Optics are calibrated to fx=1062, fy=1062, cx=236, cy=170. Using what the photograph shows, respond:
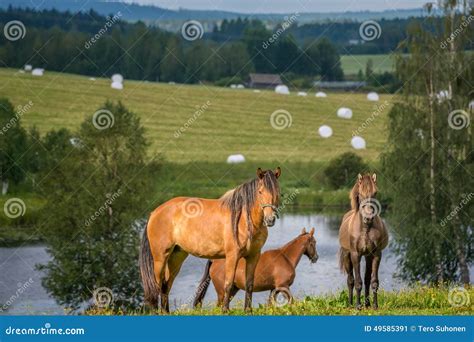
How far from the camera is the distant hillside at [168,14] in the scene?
126 m

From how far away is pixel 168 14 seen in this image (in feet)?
511

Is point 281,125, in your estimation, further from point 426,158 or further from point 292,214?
point 426,158

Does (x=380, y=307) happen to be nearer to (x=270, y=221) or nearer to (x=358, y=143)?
(x=270, y=221)

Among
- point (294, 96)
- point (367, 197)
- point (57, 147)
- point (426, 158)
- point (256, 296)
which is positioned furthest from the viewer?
point (294, 96)

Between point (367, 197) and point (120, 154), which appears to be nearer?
point (367, 197)

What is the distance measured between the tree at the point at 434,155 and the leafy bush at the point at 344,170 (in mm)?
26414

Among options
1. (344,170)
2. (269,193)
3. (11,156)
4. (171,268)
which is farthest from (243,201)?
(344,170)

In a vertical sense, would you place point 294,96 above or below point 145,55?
below

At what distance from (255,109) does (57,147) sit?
4833cm

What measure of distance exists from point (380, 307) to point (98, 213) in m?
27.4

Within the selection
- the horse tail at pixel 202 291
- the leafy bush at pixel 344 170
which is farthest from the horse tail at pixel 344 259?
the leafy bush at pixel 344 170

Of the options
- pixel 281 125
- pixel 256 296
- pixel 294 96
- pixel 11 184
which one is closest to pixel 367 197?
pixel 256 296

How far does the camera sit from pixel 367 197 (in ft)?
46.5

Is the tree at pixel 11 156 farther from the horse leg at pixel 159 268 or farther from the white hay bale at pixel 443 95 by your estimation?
the horse leg at pixel 159 268
